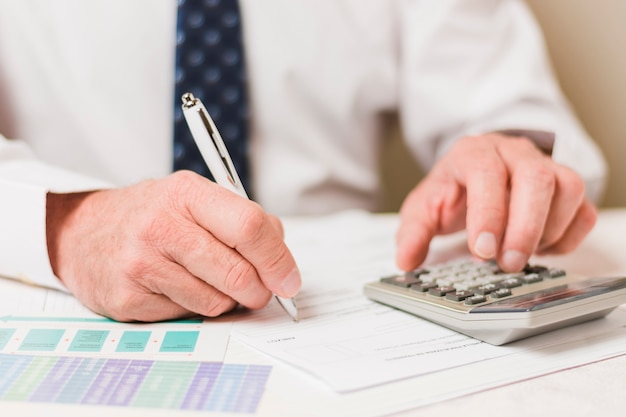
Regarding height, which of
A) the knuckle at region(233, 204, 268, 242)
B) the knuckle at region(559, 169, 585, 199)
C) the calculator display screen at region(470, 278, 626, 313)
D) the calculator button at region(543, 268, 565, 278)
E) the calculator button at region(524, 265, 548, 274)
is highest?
the knuckle at region(559, 169, 585, 199)

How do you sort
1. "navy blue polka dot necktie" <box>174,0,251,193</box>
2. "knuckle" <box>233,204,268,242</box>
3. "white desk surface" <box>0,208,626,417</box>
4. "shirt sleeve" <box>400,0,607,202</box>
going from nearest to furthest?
1. "white desk surface" <box>0,208,626,417</box>
2. "knuckle" <box>233,204,268,242</box>
3. "navy blue polka dot necktie" <box>174,0,251,193</box>
4. "shirt sleeve" <box>400,0,607,202</box>

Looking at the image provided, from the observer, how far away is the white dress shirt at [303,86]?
0.87 meters

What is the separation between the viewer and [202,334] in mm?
452

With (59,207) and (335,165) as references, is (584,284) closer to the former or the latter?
(59,207)

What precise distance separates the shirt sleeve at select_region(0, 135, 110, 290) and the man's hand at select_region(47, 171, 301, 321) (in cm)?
6

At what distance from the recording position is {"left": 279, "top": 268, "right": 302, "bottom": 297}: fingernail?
465 mm

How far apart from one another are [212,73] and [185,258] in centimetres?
44

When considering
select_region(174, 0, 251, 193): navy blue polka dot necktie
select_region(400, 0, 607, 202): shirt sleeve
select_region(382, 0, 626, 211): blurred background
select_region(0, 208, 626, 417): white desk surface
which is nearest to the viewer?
select_region(0, 208, 626, 417): white desk surface

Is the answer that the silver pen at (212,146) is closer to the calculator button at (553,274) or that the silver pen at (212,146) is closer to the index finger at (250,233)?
the index finger at (250,233)

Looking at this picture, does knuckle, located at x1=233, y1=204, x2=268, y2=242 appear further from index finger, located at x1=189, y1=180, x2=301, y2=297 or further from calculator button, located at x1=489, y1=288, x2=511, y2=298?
calculator button, located at x1=489, y1=288, x2=511, y2=298

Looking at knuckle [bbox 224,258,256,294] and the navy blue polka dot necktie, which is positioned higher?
the navy blue polka dot necktie

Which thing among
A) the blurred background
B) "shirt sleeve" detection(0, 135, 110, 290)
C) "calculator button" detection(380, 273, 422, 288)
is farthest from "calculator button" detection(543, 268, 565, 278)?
the blurred background

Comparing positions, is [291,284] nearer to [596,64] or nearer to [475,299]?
[475,299]

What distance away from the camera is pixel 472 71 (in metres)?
0.99
